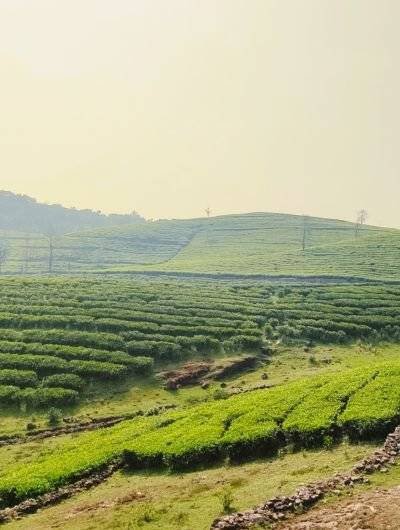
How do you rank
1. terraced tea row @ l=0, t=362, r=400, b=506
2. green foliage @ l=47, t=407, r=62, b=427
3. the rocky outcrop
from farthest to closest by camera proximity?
green foliage @ l=47, t=407, r=62, b=427 → terraced tea row @ l=0, t=362, r=400, b=506 → the rocky outcrop

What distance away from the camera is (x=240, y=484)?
96.5 ft

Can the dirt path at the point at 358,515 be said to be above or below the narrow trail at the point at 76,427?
above

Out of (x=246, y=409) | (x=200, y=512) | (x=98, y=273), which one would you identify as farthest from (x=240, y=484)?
(x=98, y=273)

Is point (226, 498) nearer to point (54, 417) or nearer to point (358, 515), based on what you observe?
point (358, 515)

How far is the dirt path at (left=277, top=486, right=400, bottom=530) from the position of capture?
20.5 metres

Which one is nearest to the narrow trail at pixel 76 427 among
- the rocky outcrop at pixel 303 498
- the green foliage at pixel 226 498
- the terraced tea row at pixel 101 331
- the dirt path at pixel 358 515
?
the terraced tea row at pixel 101 331

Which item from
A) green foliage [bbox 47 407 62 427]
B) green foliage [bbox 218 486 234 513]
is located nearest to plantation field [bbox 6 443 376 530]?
green foliage [bbox 218 486 234 513]

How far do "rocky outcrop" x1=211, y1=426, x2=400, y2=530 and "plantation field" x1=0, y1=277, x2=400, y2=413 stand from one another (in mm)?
38600

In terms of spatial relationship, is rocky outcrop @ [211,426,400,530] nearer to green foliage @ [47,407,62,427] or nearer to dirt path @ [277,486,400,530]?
dirt path @ [277,486,400,530]

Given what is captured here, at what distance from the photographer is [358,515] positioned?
839 inches

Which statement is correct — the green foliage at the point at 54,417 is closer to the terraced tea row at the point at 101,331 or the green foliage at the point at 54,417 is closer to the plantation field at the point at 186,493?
the terraced tea row at the point at 101,331

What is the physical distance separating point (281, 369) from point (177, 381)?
12804 millimetres

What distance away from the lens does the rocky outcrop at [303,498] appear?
74.4ft

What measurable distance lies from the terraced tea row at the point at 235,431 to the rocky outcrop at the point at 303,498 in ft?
18.8
